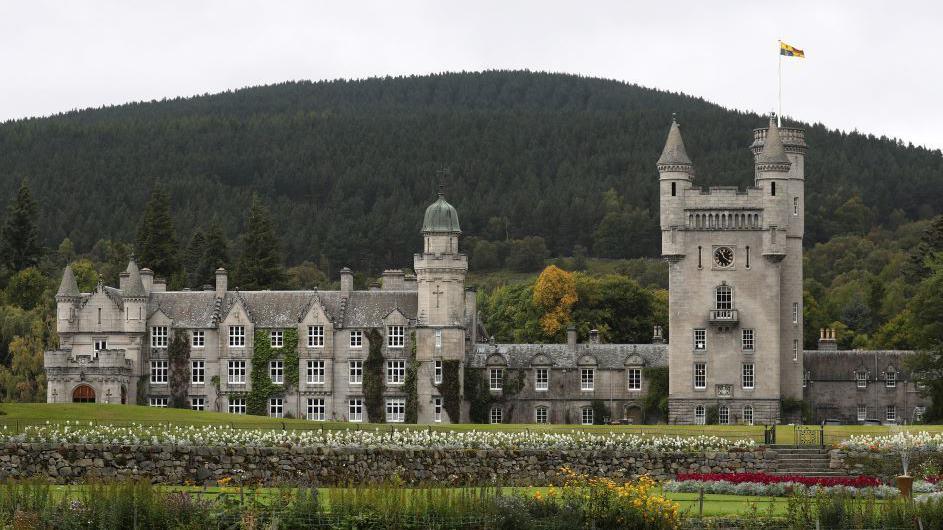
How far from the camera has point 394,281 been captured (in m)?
97.9

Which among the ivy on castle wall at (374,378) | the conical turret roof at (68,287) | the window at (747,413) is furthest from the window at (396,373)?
the window at (747,413)

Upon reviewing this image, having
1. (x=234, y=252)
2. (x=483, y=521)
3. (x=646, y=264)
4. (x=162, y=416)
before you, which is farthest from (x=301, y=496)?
(x=646, y=264)

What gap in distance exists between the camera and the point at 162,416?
72.9 m

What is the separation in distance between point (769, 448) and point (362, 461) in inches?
584

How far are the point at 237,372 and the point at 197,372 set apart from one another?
84.4 inches

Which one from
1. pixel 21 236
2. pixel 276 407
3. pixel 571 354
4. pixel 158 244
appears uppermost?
pixel 21 236

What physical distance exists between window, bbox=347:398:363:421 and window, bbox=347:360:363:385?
0.95m

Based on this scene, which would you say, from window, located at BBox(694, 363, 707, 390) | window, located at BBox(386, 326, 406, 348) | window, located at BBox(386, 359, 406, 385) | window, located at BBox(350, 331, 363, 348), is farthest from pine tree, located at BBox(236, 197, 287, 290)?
window, located at BBox(694, 363, 707, 390)

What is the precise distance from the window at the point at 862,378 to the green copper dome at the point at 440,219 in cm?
2343

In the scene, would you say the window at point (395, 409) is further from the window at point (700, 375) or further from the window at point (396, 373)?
the window at point (700, 375)

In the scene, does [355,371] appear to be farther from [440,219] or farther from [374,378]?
[440,219]

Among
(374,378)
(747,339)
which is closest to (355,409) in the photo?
(374,378)

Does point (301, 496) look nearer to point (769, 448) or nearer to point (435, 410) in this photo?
point (769, 448)

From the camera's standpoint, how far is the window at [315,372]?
92562 mm
